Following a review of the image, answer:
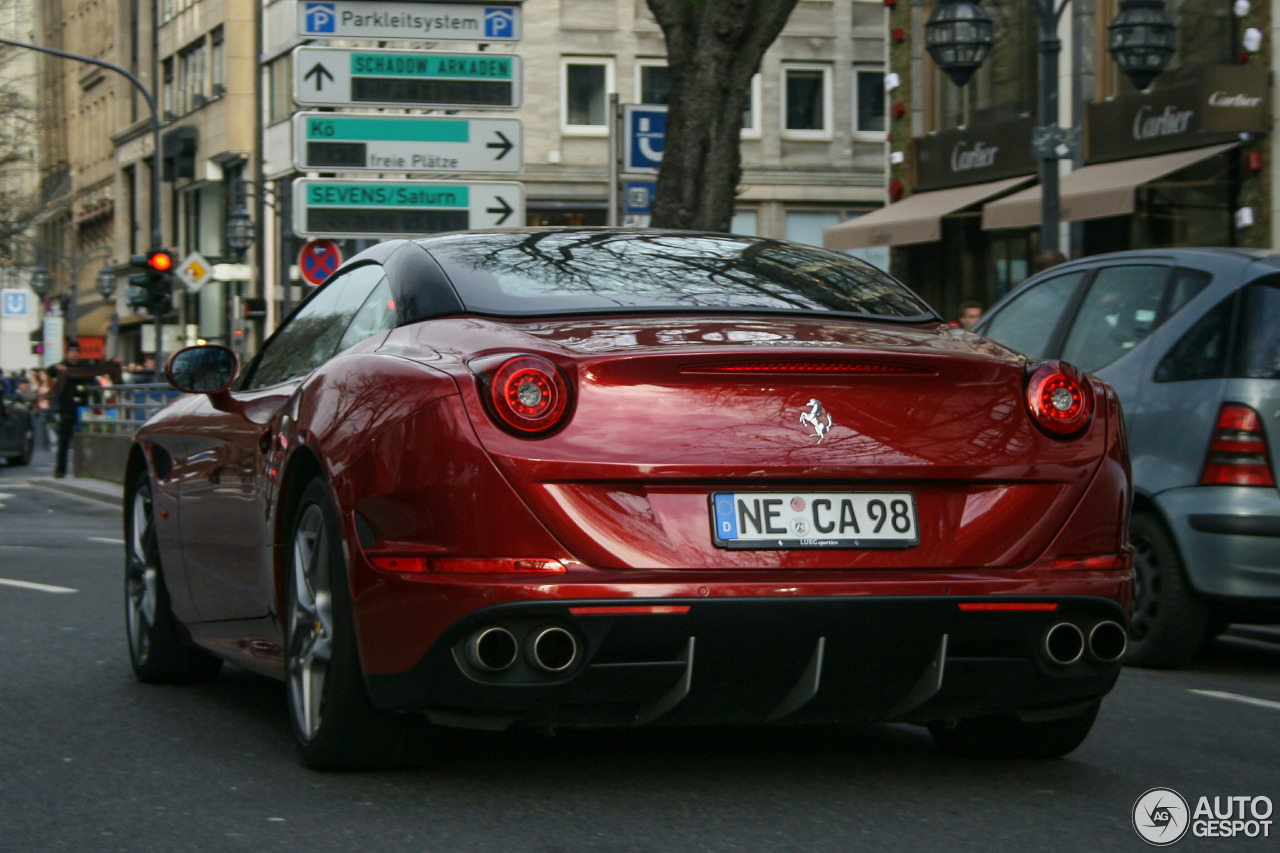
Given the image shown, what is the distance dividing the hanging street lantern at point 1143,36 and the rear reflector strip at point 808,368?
658 inches

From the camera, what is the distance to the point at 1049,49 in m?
16.5

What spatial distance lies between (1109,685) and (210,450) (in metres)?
2.84

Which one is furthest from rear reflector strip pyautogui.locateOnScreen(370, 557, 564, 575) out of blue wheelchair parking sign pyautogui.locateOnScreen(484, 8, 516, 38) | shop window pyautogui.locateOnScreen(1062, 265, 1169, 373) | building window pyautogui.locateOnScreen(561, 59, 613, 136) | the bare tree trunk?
building window pyautogui.locateOnScreen(561, 59, 613, 136)

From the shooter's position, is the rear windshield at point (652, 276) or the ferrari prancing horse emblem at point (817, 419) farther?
the rear windshield at point (652, 276)

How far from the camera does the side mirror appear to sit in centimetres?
627

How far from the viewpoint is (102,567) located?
490 inches

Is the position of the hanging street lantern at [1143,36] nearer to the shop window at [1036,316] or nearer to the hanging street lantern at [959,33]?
the hanging street lantern at [959,33]

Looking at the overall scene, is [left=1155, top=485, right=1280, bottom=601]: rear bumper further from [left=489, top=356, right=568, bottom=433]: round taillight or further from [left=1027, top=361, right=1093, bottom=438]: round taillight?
[left=489, top=356, right=568, bottom=433]: round taillight

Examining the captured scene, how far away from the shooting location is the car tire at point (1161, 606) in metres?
7.77

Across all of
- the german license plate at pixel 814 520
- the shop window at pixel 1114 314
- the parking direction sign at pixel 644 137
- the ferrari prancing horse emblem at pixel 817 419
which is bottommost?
the german license plate at pixel 814 520

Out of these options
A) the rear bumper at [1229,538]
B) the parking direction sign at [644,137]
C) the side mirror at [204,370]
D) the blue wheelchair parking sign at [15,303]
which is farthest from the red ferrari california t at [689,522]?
the blue wheelchair parking sign at [15,303]

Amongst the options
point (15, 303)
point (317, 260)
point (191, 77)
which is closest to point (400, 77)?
point (317, 260)

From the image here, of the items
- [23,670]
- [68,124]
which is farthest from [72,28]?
[23,670]

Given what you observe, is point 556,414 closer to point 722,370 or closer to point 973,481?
point 722,370
